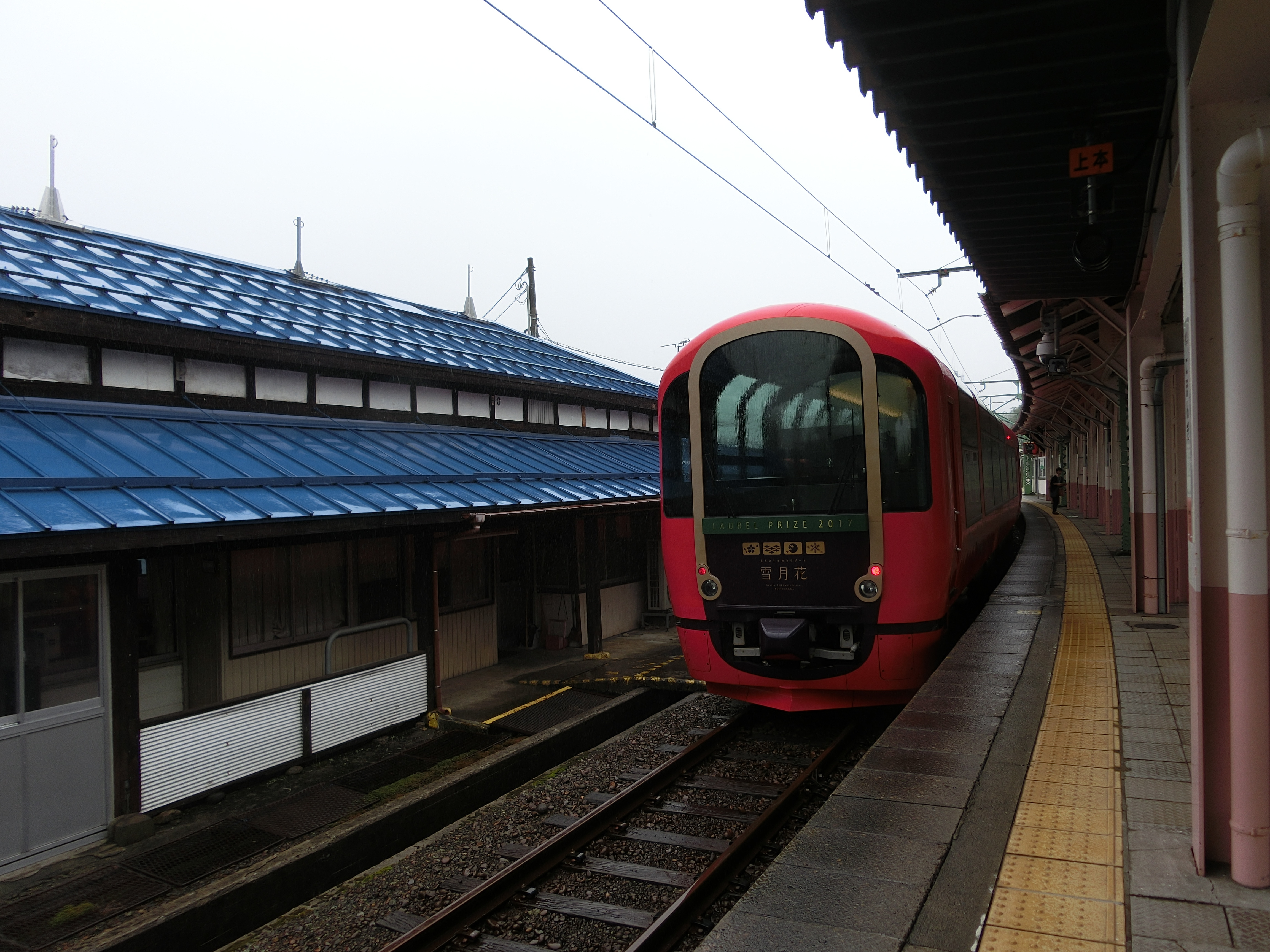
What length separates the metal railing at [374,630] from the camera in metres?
8.11

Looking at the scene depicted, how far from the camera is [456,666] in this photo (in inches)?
426

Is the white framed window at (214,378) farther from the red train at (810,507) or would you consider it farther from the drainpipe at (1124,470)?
the drainpipe at (1124,470)

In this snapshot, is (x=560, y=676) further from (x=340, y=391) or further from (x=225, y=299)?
(x=225, y=299)

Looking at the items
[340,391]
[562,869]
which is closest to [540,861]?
[562,869]

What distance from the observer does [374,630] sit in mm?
9156

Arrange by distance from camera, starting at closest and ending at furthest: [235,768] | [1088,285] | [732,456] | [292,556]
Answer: [732,456] → [235,768] → [292,556] → [1088,285]

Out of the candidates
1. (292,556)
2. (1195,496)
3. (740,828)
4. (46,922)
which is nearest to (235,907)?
(46,922)

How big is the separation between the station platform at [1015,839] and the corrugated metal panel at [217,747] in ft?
17.0

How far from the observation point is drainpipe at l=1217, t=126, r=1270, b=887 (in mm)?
2684

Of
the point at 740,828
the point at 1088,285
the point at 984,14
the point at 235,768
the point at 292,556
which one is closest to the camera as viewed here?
the point at 984,14

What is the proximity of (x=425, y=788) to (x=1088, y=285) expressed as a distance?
8700 mm

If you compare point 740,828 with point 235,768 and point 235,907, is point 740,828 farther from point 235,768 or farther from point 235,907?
point 235,768

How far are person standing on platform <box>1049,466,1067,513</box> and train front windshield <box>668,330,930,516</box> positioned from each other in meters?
28.6

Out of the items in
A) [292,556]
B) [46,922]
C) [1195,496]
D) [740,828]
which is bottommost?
[46,922]
